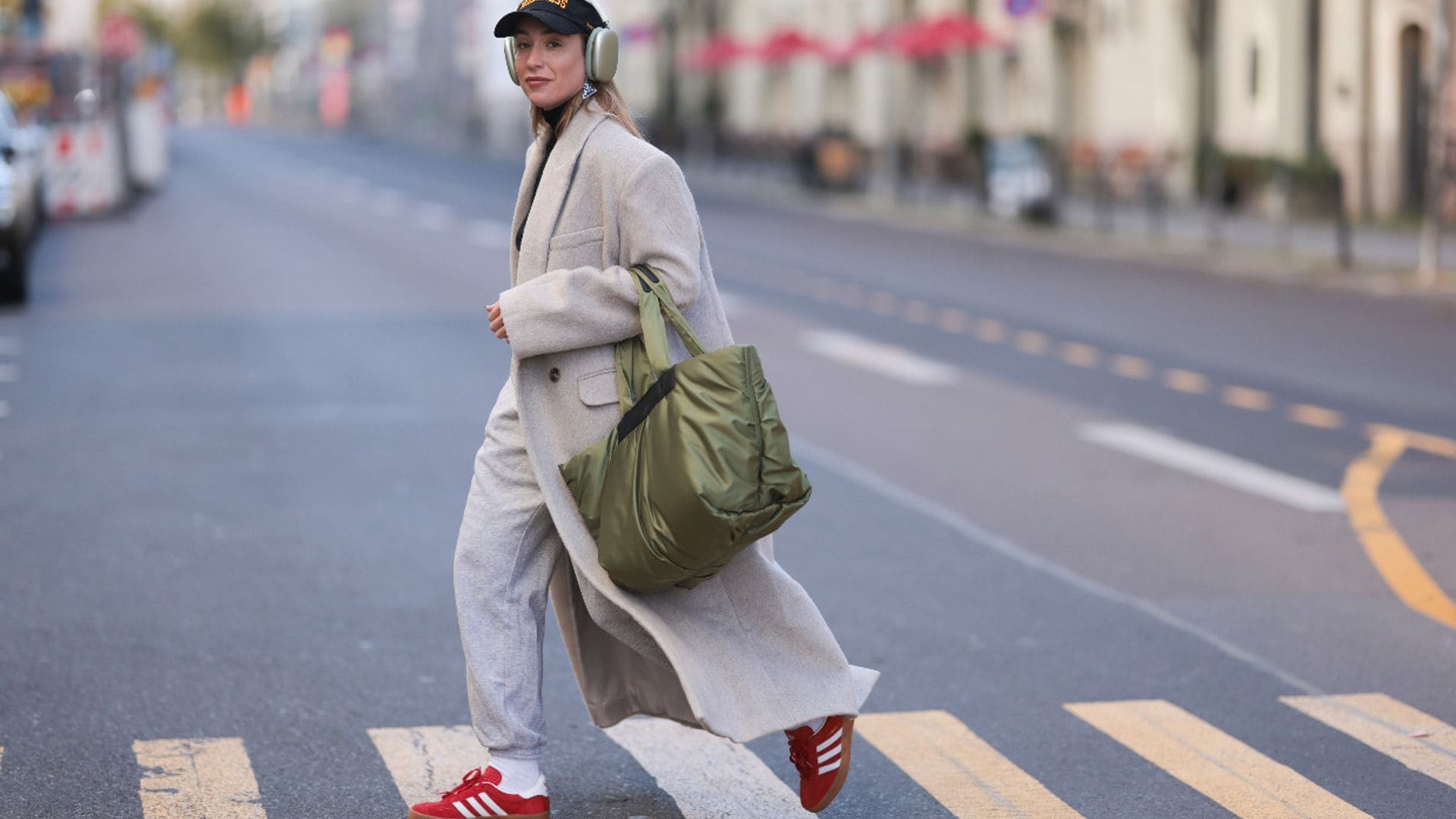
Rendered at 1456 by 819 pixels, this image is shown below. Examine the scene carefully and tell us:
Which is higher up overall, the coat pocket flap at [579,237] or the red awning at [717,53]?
the coat pocket flap at [579,237]

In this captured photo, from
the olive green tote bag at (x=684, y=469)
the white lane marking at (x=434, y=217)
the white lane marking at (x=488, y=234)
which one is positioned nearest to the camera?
the olive green tote bag at (x=684, y=469)

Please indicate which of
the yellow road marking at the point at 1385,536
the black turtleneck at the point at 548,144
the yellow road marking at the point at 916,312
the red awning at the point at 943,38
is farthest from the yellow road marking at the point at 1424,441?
the red awning at the point at 943,38

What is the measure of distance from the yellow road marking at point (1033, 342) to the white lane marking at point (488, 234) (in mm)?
10480

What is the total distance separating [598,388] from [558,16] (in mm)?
751

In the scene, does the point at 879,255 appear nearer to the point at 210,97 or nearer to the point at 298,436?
the point at 298,436

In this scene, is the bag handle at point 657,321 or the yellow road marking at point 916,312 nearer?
the bag handle at point 657,321

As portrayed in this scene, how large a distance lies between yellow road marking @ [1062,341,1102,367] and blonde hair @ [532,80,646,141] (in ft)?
34.3

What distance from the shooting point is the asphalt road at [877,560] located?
5320 millimetres

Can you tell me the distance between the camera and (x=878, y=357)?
605 inches

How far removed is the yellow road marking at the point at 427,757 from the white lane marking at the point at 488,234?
20.7 metres

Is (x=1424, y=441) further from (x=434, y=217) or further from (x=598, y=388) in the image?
(x=434, y=217)

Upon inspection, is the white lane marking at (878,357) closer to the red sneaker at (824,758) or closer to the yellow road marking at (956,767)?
the yellow road marking at (956,767)

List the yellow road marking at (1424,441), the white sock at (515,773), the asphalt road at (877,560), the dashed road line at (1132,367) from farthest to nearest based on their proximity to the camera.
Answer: the dashed road line at (1132,367) → the yellow road marking at (1424,441) → the asphalt road at (877,560) → the white sock at (515,773)

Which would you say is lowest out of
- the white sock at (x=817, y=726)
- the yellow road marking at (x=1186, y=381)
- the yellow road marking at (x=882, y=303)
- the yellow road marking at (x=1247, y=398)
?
the yellow road marking at (x=882, y=303)
